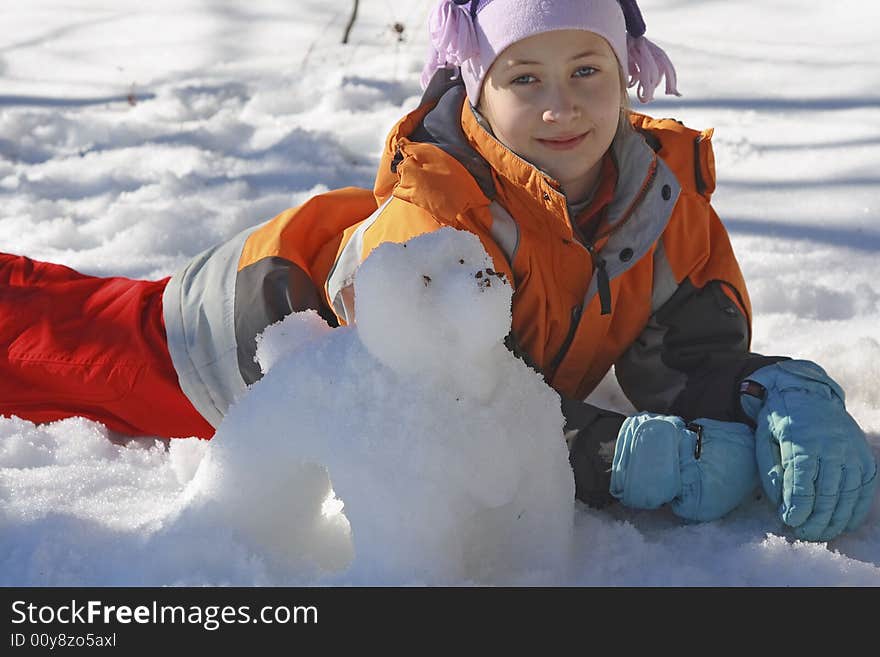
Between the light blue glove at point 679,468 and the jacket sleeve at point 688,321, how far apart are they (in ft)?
0.77

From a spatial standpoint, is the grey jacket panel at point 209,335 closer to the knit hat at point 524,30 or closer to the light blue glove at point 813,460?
the knit hat at point 524,30

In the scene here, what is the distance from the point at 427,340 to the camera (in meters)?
1.25

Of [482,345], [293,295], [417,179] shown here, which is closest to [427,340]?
[482,345]

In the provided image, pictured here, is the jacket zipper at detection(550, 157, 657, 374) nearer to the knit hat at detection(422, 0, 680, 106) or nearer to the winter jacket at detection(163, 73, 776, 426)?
the winter jacket at detection(163, 73, 776, 426)

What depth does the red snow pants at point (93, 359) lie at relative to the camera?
2.04 m

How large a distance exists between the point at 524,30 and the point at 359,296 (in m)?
0.66

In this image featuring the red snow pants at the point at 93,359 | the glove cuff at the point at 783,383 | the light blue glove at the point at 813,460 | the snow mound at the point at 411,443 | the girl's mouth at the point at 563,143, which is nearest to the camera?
the snow mound at the point at 411,443

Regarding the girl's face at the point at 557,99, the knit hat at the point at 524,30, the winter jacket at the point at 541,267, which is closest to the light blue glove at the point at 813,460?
the winter jacket at the point at 541,267

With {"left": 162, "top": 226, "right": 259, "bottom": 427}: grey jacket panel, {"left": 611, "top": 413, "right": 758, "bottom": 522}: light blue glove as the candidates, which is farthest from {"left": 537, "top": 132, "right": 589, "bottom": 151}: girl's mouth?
{"left": 162, "top": 226, "right": 259, "bottom": 427}: grey jacket panel

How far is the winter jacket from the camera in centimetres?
173

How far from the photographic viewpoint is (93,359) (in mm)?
2094

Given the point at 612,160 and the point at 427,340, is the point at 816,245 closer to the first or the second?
the point at 612,160

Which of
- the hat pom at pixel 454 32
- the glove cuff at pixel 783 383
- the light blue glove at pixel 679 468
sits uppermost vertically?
the hat pom at pixel 454 32

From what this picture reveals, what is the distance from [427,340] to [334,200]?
34.4 inches
